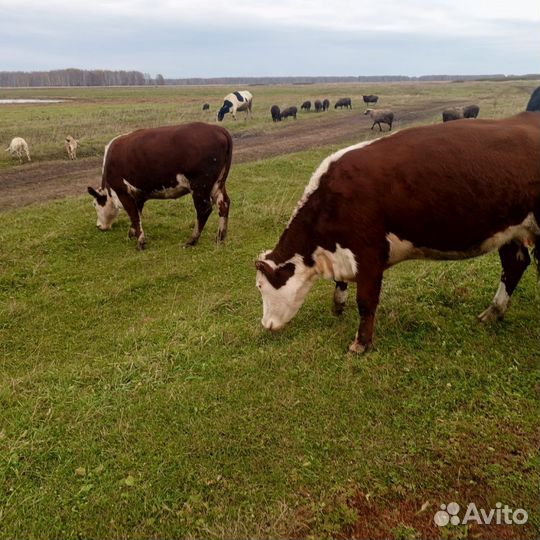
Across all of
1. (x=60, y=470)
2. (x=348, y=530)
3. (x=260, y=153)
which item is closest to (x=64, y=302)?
(x=60, y=470)

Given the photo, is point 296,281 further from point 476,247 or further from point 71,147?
point 71,147

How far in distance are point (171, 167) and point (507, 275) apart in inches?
239

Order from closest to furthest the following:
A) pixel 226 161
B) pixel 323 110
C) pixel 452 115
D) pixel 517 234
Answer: pixel 517 234 → pixel 226 161 → pixel 452 115 → pixel 323 110

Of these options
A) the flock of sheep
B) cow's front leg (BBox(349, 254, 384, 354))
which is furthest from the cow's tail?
the flock of sheep

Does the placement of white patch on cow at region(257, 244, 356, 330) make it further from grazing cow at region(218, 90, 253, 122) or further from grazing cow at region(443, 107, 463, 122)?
grazing cow at region(218, 90, 253, 122)

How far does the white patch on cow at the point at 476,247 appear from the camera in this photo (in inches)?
181

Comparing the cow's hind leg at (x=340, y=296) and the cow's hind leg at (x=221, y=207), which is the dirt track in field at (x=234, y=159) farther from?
the cow's hind leg at (x=340, y=296)

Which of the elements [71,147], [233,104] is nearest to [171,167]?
[71,147]

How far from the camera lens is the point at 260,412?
14.2 ft

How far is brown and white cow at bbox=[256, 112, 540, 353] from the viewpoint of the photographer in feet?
14.5

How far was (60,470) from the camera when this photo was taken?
12.6ft

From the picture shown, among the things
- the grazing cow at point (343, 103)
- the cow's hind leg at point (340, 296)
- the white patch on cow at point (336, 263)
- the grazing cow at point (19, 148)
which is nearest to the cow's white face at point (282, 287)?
the white patch on cow at point (336, 263)

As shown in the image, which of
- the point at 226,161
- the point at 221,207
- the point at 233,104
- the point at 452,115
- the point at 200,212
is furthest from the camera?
the point at 233,104

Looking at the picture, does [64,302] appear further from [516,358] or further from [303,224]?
[516,358]
